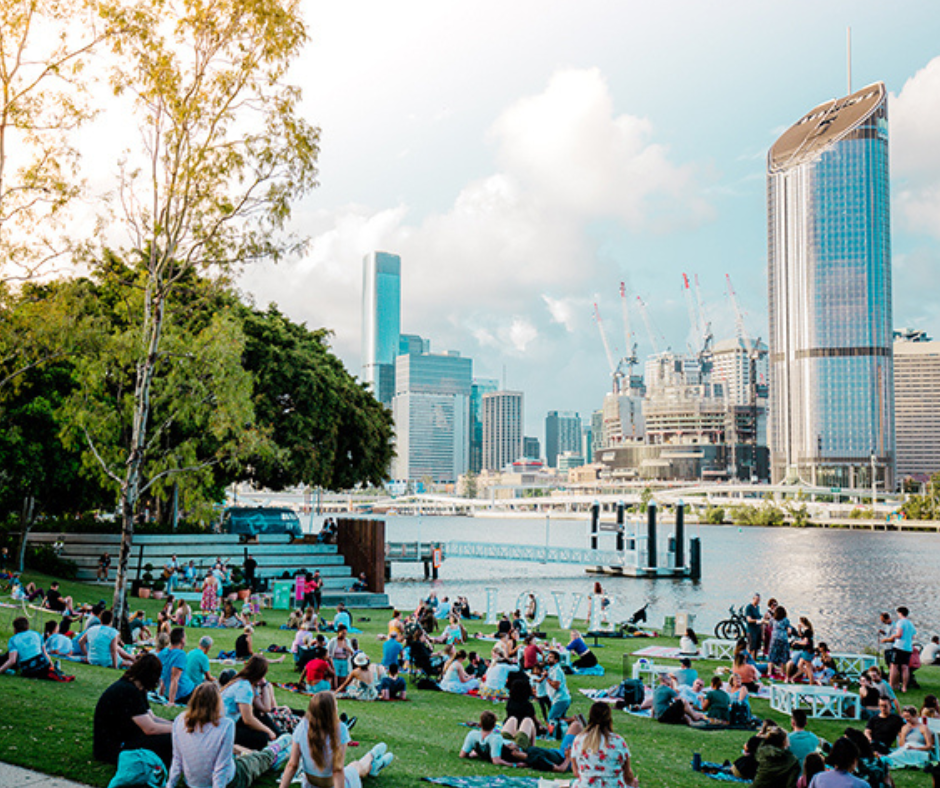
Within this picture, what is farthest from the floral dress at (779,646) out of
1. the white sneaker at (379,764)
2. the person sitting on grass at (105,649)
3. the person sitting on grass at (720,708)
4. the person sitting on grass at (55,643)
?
the person sitting on grass at (55,643)

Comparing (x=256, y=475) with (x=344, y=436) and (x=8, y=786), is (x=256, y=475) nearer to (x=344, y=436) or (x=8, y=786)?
(x=344, y=436)

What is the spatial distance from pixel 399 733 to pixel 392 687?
2988 millimetres

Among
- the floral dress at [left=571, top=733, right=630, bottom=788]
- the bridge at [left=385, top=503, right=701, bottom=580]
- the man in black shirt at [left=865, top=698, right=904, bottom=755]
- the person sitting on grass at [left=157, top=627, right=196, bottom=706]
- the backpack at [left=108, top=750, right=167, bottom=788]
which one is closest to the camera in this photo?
the floral dress at [left=571, top=733, right=630, bottom=788]

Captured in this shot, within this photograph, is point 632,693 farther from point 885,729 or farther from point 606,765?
point 606,765

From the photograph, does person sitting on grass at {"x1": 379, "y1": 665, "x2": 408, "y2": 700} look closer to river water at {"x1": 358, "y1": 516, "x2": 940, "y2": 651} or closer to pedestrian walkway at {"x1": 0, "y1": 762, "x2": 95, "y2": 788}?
pedestrian walkway at {"x1": 0, "y1": 762, "x2": 95, "y2": 788}

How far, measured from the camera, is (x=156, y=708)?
11.2m

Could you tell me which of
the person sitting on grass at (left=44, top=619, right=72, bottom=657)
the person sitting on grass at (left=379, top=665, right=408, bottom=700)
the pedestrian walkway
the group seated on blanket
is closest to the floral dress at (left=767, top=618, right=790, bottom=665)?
the person sitting on grass at (left=379, top=665, right=408, bottom=700)

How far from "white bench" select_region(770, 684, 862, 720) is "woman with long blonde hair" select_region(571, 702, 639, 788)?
27.0 ft

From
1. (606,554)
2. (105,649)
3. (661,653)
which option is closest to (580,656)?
(661,653)

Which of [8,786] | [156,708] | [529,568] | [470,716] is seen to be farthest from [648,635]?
[529,568]

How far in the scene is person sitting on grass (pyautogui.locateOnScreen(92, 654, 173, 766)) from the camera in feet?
27.9

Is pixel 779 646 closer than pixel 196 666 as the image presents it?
No

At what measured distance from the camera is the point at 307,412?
135ft

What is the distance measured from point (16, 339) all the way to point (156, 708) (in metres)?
11.4
